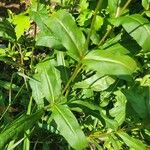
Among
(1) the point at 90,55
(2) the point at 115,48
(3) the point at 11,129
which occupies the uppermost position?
(1) the point at 90,55

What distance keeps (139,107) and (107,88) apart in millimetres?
399

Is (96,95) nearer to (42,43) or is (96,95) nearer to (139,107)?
(139,107)

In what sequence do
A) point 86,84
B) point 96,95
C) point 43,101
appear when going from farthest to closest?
point 96,95
point 86,84
point 43,101

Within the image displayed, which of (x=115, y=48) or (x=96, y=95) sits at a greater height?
(x=115, y=48)

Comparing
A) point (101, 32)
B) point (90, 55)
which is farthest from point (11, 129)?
point (101, 32)

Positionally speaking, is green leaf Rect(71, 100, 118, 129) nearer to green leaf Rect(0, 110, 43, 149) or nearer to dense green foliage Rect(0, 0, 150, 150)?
dense green foliage Rect(0, 0, 150, 150)

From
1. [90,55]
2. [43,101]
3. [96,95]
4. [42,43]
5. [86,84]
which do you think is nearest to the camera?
[90,55]

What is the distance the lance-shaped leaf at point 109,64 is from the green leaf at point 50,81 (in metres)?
0.40

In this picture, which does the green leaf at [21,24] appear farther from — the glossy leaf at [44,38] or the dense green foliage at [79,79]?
the glossy leaf at [44,38]

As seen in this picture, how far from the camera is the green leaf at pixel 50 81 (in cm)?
212

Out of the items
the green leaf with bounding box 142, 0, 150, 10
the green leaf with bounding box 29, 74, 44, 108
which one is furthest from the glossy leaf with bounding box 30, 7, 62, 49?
the green leaf with bounding box 142, 0, 150, 10

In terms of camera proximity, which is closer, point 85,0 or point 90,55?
point 90,55

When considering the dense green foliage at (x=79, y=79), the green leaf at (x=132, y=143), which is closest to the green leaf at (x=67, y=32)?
the dense green foliage at (x=79, y=79)

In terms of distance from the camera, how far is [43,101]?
7.67 ft
